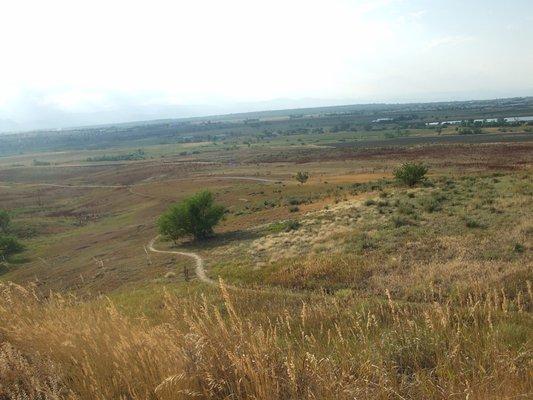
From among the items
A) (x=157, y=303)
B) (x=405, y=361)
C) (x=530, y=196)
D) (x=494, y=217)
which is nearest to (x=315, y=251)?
(x=494, y=217)

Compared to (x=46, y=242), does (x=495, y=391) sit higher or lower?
higher

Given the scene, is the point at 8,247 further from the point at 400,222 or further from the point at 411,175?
the point at 400,222

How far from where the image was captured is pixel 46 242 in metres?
60.2

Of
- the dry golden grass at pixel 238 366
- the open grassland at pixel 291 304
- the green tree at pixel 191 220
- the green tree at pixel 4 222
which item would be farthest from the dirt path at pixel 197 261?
the green tree at pixel 4 222

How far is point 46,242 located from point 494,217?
56605mm

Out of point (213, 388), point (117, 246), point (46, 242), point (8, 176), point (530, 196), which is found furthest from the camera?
point (8, 176)

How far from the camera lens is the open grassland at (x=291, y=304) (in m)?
3.72

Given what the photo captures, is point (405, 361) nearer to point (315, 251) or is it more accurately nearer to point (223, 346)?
point (223, 346)

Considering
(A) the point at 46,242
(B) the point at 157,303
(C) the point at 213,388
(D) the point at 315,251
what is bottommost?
(A) the point at 46,242

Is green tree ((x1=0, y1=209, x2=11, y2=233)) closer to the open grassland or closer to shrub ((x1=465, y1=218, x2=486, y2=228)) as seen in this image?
the open grassland

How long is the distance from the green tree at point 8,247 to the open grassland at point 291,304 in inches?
130

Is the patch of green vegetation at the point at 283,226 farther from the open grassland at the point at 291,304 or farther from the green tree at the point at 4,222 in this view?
the green tree at the point at 4,222

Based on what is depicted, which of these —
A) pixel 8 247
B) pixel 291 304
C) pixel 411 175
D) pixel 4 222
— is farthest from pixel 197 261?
pixel 4 222

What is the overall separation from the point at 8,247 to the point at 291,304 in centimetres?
5430
